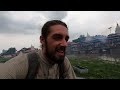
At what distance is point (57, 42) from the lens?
1.02 meters

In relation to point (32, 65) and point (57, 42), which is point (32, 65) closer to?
point (32, 65)

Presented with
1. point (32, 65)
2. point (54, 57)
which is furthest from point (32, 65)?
point (54, 57)

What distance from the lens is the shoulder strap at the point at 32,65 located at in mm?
975

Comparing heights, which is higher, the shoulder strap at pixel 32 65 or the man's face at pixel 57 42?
the man's face at pixel 57 42

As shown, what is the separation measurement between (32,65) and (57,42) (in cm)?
17

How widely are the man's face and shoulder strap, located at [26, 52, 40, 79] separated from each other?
0.08 metres

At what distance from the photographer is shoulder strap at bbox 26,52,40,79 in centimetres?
98

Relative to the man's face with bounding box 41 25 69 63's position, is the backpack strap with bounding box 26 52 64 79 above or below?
below

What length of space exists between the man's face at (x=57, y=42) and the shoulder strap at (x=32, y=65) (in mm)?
83

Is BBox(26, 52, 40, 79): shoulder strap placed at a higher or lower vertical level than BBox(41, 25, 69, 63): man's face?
lower

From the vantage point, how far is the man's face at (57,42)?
100 cm

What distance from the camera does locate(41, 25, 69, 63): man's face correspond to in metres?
1.00
